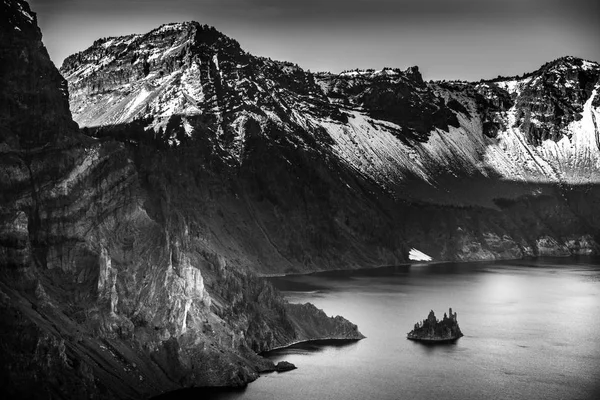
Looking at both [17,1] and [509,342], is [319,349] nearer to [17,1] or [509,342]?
[509,342]

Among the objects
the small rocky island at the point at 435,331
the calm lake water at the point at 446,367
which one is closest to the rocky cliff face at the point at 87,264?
the calm lake water at the point at 446,367

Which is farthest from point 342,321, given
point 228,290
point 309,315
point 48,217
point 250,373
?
point 48,217

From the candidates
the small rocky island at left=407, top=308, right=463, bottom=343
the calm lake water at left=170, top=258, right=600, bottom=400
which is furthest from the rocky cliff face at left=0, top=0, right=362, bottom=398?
the small rocky island at left=407, top=308, right=463, bottom=343

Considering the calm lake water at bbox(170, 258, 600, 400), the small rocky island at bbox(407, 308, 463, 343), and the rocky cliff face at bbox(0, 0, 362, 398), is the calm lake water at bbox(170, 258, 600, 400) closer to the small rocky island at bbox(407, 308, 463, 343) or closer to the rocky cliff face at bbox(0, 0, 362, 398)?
the small rocky island at bbox(407, 308, 463, 343)

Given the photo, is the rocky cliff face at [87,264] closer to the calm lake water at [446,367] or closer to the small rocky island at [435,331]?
the calm lake water at [446,367]

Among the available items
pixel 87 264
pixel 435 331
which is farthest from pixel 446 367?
pixel 87 264

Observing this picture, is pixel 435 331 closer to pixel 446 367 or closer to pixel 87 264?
pixel 446 367
